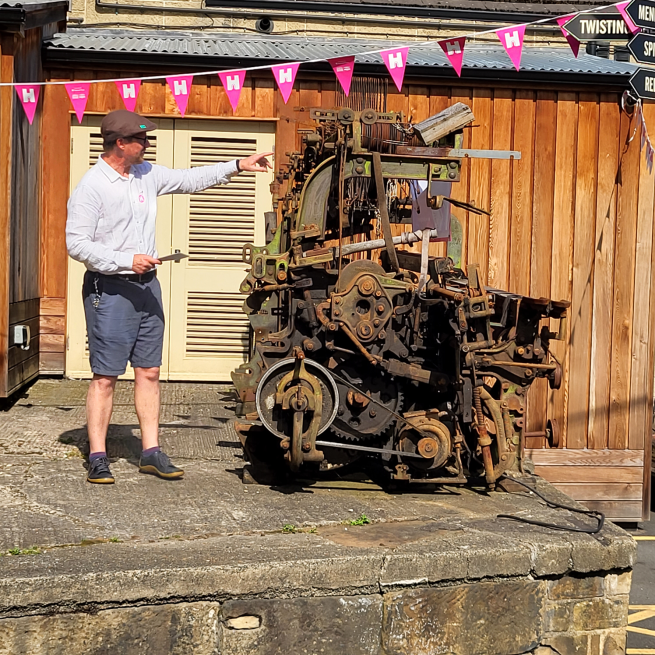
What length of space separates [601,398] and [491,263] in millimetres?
1693

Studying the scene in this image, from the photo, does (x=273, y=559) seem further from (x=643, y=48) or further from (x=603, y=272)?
(x=643, y=48)

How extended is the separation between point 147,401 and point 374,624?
1919mm

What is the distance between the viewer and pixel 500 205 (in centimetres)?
920

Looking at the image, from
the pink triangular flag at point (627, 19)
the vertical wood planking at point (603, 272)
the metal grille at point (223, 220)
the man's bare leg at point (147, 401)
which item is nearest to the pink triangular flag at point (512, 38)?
the pink triangular flag at point (627, 19)

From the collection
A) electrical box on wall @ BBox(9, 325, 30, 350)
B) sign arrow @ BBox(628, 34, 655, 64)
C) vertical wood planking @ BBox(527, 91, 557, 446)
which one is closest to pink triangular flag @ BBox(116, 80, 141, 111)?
electrical box on wall @ BBox(9, 325, 30, 350)

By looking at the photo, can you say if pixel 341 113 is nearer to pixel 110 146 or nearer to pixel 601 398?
pixel 110 146

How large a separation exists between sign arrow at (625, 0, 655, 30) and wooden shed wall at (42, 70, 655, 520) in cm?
102

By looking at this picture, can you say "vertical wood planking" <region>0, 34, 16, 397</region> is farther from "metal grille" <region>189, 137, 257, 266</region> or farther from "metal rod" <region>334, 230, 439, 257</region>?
"metal rod" <region>334, 230, 439, 257</region>

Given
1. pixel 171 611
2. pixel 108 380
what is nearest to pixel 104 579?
pixel 171 611

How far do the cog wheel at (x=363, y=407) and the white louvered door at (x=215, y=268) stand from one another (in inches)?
151

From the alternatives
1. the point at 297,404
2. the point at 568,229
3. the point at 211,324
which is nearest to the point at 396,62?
the point at 568,229

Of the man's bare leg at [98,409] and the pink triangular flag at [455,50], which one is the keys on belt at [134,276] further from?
the pink triangular flag at [455,50]

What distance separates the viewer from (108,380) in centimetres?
554

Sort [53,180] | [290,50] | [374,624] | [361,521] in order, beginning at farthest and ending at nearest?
Result: [290,50] → [53,180] → [361,521] → [374,624]
